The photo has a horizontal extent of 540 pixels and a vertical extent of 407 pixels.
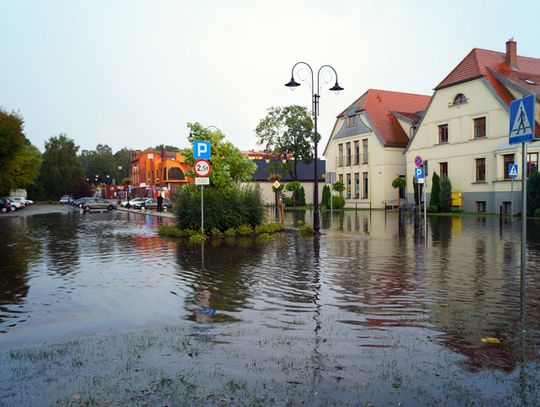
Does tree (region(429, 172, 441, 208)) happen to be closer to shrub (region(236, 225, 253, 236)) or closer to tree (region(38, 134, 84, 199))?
shrub (region(236, 225, 253, 236))

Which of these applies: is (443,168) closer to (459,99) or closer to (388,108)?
(459,99)

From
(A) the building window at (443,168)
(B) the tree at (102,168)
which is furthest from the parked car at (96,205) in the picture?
(B) the tree at (102,168)

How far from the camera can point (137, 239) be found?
63.7ft

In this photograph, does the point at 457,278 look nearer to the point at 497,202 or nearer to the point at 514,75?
the point at 497,202

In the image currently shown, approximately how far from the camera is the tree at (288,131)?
54.2 metres

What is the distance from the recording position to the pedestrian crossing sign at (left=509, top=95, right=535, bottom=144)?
6375mm

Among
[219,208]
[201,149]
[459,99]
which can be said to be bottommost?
[219,208]

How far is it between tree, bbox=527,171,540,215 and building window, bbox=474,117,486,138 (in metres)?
7.91

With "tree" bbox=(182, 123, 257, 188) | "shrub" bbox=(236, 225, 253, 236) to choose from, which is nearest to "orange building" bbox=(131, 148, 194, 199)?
"tree" bbox=(182, 123, 257, 188)

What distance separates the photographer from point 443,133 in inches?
1645

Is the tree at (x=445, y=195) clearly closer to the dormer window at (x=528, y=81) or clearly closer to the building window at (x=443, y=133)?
the building window at (x=443, y=133)

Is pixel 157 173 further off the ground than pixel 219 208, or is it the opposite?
pixel 157 173

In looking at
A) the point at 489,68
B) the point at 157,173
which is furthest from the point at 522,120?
the point at 157,173

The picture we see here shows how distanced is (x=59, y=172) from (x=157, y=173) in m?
23.8
